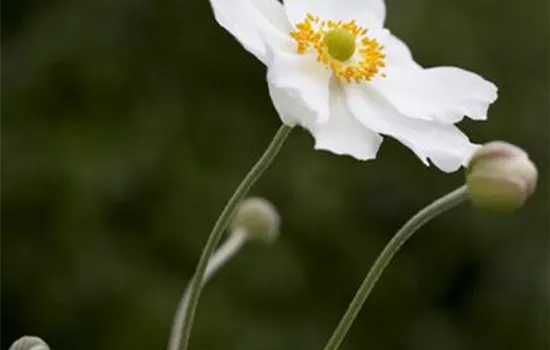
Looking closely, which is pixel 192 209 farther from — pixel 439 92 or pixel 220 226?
pixel 220 226

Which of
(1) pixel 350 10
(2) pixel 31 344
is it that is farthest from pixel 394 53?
(2) pixel 31 344

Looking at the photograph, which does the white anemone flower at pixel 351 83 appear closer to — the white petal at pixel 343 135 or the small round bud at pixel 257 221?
the white petal at pixel 343 135

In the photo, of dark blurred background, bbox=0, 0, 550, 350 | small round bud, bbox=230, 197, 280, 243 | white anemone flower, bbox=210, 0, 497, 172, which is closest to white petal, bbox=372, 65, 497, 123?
white anemone flower, bbox=210, 0, 497, 172

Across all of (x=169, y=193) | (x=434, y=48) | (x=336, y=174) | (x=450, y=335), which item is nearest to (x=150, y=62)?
(x=169, y=193)

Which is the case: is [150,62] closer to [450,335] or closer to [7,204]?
[7,204]

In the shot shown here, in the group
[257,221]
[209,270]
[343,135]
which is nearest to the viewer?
[343,135]

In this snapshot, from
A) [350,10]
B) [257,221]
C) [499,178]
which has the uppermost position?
[350,10]

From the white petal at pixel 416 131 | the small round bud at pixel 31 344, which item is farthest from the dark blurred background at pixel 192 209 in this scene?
the small round bud at pixel 31 344
